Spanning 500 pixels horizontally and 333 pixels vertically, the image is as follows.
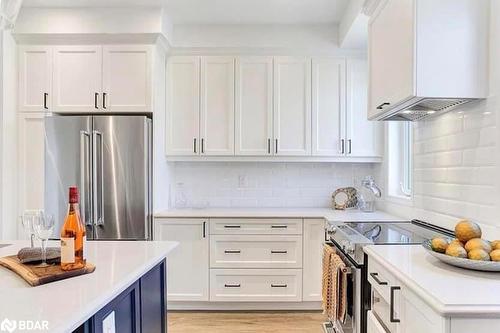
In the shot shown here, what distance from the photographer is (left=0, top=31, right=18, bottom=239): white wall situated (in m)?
3.31

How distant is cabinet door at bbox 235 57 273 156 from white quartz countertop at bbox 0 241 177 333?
6.72 feet

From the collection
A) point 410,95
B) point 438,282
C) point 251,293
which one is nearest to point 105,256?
point 438,282

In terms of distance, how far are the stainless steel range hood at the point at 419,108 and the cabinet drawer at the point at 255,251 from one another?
1415mm

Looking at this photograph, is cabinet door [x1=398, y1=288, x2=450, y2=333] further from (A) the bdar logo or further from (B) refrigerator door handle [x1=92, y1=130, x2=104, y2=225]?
(B) refrigerator door handle [x1=92, y1=130, x2=104, y2=225]

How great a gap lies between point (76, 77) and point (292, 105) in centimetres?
199

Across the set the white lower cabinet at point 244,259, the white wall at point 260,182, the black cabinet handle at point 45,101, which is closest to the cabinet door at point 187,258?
the white lower cabinet at point 244,259

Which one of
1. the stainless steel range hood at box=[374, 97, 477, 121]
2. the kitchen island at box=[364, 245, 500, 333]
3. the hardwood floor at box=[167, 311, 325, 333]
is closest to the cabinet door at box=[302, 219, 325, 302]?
the hardwood floor at box=[167, 311, 325, 333]

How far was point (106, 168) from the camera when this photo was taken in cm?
325

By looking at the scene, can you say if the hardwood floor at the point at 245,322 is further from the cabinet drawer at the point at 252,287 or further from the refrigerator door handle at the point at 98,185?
the refrigerator door handle at the point at 98,185

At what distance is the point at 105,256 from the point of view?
1.77 meters

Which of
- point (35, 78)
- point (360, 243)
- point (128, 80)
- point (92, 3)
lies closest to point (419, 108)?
point (360, 243)

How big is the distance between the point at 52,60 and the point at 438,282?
136 inches

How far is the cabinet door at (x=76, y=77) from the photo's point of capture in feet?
11.2

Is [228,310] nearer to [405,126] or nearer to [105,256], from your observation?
[105,256]
